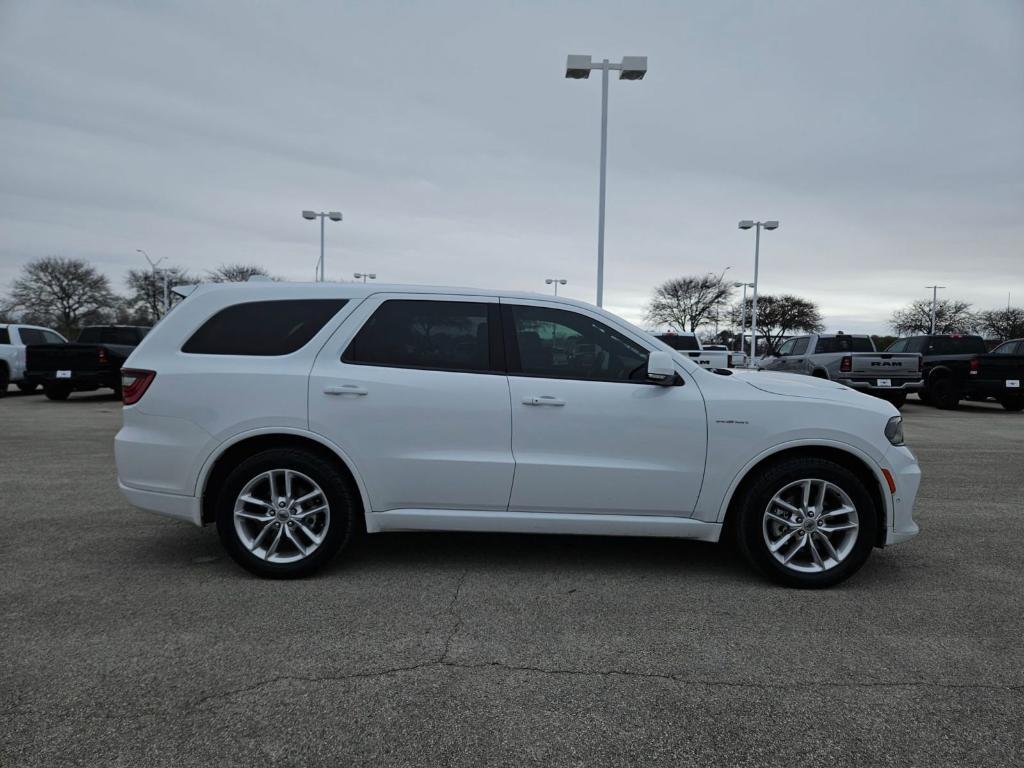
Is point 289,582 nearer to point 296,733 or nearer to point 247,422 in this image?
point 247,422

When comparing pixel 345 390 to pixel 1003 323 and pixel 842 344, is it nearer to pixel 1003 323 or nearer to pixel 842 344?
pixel 842 344

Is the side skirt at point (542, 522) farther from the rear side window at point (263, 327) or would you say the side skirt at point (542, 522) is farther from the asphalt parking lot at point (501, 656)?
the rear side window at point (263, 327)

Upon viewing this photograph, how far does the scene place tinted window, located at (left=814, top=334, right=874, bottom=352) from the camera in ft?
58.6

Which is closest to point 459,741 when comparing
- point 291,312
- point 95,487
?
point 291,312

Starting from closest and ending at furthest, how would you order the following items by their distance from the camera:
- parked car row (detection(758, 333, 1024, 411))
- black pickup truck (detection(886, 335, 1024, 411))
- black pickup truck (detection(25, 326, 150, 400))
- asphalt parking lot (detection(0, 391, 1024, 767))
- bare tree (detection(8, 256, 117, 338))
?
1. asphalt parking lot (detection(0, 391, 1024, 767))
2. parked car row (detection(758, 333, 1024, 411))
3. black pickup truck (detection(886, 335, 1024, 411))
4. black pickup truck (detection(25, 326, 150, 400))
5. bare tree (detection(8, 256, 117, 338))

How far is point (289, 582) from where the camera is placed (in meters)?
4.02

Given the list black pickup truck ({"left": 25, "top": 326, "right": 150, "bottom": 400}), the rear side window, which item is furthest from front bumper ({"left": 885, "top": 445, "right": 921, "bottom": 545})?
black pickup truck ({"left": 25, "top": 326, "right": 150, "bottom": 400})

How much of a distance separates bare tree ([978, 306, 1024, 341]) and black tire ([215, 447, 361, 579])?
71.3 m

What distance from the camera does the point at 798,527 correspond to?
157 inches

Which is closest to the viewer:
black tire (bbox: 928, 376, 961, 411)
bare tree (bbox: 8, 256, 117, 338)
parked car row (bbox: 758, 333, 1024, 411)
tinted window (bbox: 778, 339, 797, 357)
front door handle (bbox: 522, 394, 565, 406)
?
front door handle (bbox: 522, 394, 565, 406)

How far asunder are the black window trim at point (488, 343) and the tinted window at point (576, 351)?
0.08 metres

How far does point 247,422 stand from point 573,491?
194 centimetres

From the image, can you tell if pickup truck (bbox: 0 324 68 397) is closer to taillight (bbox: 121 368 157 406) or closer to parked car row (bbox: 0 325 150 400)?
parked car row (bbox: 0 325 150 400)

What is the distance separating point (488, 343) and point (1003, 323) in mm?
77175
